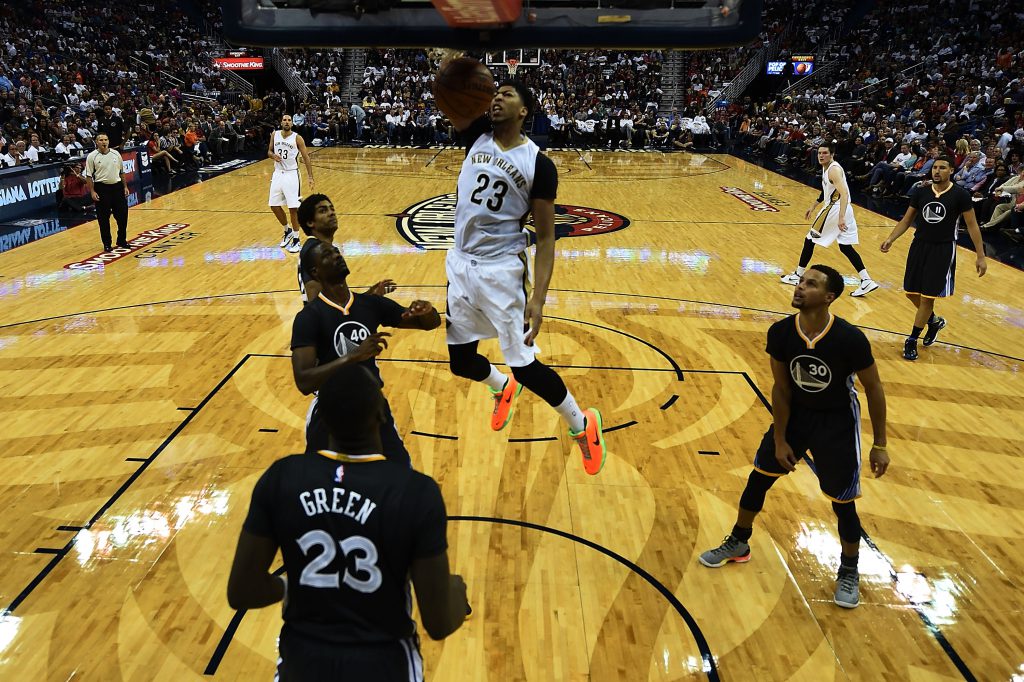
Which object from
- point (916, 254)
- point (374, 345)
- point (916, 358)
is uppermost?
point (374, 345)

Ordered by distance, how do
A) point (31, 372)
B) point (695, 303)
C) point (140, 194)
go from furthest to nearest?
point (140, 194) < point (695, 303) < point (31, 372)

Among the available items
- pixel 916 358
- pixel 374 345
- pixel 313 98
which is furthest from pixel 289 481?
pixel 313 98

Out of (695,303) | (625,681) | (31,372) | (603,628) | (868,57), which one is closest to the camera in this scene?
(625,681)

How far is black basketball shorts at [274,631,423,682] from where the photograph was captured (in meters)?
2.04

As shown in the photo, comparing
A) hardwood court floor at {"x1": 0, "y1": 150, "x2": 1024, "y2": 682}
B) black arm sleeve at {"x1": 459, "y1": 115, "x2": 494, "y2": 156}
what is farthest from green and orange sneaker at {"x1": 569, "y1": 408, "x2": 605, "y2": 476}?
black arm sleeve at {"x1": 459, "y1": 115, "x2": 494, "y2": 156}

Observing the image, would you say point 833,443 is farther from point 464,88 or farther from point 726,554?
point 464,88

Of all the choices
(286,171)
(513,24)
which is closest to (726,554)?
(513,24)

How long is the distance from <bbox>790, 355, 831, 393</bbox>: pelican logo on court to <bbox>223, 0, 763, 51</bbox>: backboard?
1383mm

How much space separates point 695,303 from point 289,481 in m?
7.05

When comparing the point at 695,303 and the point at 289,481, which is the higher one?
the point at 289,481

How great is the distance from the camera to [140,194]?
48.5 ft

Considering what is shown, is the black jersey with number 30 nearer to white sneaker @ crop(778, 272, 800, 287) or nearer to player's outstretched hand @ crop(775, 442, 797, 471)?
player's outstretched hand @ crop(775, 442, 797, 471)

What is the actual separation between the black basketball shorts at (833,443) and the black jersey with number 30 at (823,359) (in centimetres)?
5

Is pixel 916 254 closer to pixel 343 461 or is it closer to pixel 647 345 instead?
pixel 647 345
